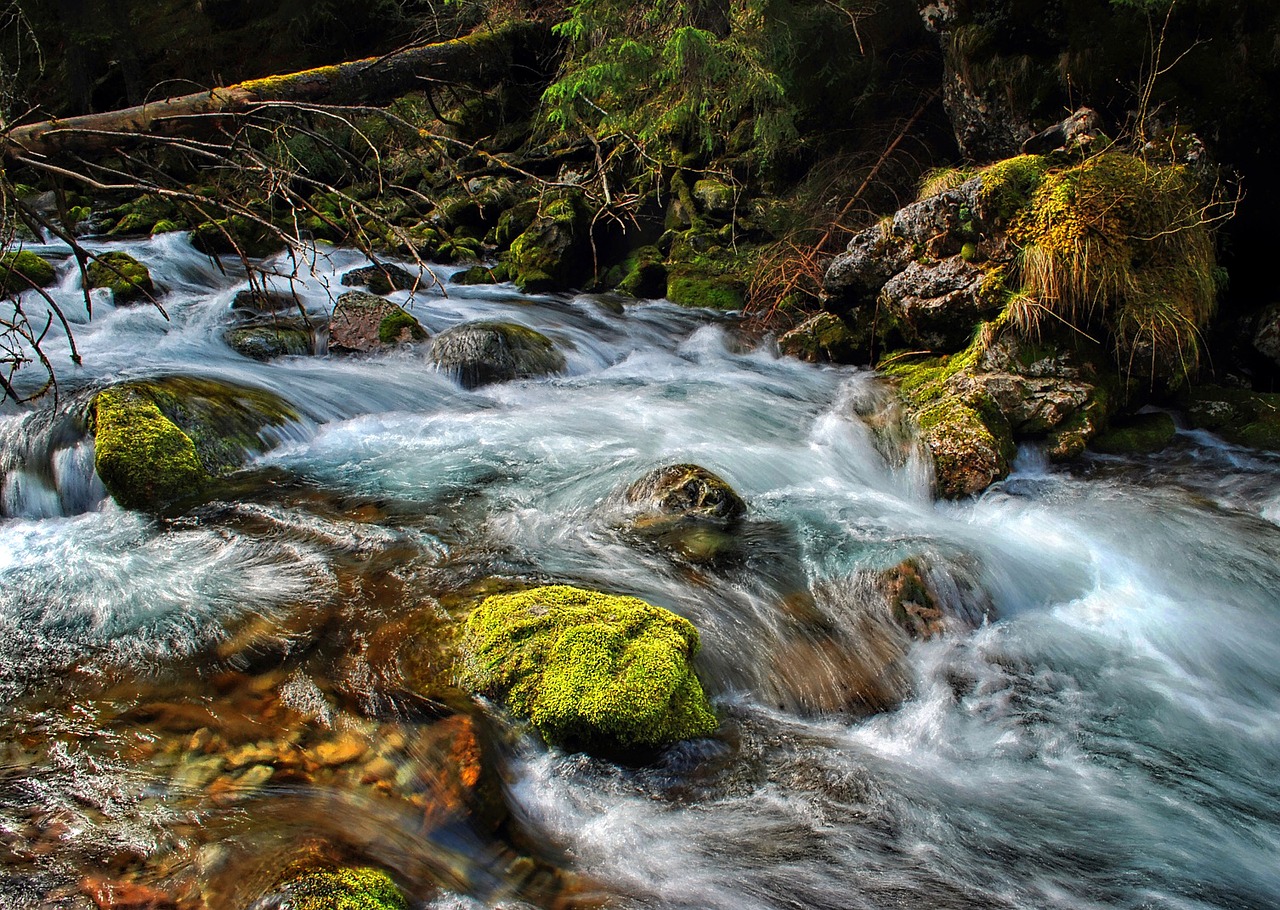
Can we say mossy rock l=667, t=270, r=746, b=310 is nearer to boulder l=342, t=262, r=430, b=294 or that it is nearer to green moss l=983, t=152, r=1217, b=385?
boulder l=342, t=262, r=430, b=294

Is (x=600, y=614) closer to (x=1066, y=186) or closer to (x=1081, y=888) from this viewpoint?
(x=1081, y=888)

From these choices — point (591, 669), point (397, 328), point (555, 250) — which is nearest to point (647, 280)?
point (555, 250)

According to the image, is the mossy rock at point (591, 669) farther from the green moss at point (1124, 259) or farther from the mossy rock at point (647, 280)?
the mossy rock at point (647, 280)

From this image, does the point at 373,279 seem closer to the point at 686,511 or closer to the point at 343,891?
the point at 686,511

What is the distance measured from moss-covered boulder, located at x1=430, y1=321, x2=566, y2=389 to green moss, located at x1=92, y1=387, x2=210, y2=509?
10.6 feet

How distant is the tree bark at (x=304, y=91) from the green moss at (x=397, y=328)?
235 centimetres

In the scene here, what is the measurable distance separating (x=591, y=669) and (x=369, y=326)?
7138 millimetres

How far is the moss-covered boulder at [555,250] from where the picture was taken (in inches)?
496

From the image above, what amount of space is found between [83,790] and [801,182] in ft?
35.2

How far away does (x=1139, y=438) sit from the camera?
671cm

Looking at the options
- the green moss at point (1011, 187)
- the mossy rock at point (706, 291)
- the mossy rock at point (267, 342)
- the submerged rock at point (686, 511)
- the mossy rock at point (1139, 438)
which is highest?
the green moss at point (1011, 187)

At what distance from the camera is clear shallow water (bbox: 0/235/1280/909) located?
8.77 ft

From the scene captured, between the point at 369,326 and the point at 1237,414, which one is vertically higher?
the point at 369,326

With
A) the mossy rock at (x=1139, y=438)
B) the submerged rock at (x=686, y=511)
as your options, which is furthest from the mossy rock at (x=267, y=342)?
the mossy rock at (x=1139, y=438)
